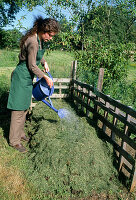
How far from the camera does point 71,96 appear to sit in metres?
5.86

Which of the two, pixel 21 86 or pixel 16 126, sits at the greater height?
pixel 21 86

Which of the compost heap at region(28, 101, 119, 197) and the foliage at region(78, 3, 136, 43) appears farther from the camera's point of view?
the foliage at region(78, 3, 136, 43)

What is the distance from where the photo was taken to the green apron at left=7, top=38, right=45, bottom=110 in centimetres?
304

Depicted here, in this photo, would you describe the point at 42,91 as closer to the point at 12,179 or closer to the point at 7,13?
the point at 12,179

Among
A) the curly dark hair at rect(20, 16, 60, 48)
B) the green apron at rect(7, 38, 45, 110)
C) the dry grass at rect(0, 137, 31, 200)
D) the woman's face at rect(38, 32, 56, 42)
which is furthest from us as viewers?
the green apron at rect(7, 38, 45, 110)

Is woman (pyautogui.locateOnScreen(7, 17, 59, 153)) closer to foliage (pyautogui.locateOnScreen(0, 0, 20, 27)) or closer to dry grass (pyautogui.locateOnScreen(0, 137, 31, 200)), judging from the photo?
dry grass (pyautogui.locateOnScreen(0, 137, 31, 200))

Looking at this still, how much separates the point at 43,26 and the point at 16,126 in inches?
69.2

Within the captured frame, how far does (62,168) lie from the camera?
2555 mm

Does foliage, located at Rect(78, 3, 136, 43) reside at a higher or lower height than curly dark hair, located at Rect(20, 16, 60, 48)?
higher

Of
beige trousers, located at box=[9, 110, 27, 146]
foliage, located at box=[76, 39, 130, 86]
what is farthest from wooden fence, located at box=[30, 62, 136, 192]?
beige trousers, located at box=[9, 110, 27, 146]

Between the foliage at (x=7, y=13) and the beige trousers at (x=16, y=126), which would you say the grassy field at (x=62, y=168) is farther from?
the foliage at (x=7, y=13)

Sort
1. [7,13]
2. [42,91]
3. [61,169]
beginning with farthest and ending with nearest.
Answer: [7,13]
[42,91]
[61,169]

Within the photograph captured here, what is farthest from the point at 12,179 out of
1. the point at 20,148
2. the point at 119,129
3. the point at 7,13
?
the point at 7,13

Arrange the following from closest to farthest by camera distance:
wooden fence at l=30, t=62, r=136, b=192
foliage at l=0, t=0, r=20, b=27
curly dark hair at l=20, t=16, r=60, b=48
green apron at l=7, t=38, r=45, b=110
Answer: wooden fence at l=30, t=62, r=136, b=192 < curly dark hair at l=20, t=16, r=60, b=48 < green apron at l=7, t=38, r=45, b=110 < foliage at l=0, t=0, r=20, b=27
